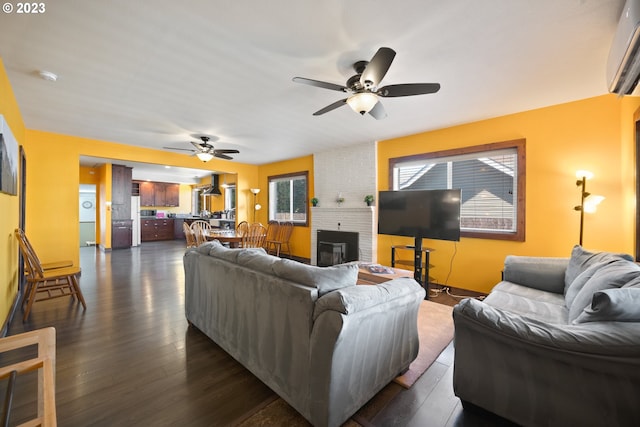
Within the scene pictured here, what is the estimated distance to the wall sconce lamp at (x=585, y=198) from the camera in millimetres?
2926

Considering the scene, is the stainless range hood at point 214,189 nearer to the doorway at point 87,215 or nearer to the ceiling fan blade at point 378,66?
the doorway at point 87,215

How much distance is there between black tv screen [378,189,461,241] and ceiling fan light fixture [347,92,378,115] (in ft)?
6.29

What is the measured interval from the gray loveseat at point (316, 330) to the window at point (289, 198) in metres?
4.63

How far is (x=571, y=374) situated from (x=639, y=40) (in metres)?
1.98

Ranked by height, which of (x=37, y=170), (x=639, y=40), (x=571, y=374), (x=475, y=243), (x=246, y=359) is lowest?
(x=246, y=359)

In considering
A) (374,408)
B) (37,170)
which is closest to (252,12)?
(374,408)

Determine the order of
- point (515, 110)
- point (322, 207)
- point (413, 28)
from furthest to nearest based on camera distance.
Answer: point (322, 207) → point (515, 110) → point (413, 28)

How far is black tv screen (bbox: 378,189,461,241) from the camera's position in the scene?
3693 millimetres

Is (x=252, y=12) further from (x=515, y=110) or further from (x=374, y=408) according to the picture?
(x=515, y=110)

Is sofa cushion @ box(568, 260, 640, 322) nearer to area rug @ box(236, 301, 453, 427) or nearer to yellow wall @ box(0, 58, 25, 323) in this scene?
area rug @ box(236, 301, 453, 427)

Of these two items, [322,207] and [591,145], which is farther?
[322,207]

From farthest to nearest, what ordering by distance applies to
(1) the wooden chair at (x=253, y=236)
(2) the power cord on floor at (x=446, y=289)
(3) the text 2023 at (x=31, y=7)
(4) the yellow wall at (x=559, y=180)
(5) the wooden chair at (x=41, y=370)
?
(1) the wooden chair at (x=253, y=236) → (2) the power cord on floor at (x=446, y=289) → (4) the yellow wall at (x=559, y=180) → (3) the text 2023 at (x=31, y=7) → (5) the wooden chair at (x=41, y=370)

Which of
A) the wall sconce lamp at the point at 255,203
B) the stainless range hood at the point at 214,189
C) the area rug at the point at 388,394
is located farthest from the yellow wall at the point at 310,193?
the area rug at the point at 388,394

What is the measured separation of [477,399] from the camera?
158cm
